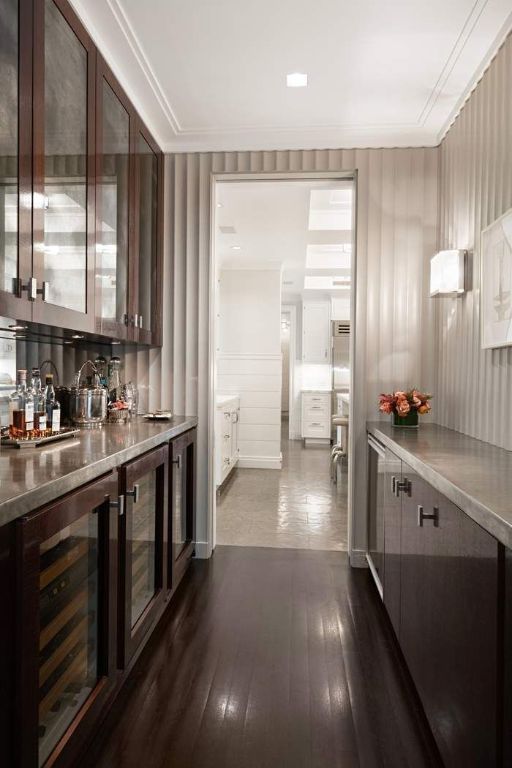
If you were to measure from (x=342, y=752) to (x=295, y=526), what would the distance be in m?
2.49

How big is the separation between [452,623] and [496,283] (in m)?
1.46

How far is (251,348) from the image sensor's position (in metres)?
7.10

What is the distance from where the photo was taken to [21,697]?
3.79 feet

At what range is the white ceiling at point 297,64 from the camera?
225 cm

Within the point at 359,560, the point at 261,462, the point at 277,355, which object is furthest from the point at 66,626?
the point at 277,355

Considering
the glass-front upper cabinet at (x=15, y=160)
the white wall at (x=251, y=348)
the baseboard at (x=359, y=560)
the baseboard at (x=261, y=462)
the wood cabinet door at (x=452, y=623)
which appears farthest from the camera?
the white wall at (x=251, y=348)

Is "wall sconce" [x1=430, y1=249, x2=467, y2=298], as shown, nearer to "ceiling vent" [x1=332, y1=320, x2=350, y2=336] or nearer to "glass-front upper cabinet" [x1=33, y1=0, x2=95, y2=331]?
"glass-front upper cabinet" [x1=33, y1=0, x2=95, y2=331]

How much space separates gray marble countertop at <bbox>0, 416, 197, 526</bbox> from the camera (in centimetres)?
121

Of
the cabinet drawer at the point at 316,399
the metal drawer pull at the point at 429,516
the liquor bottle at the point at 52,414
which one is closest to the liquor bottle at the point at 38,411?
the liquor bottle at the point at 52,414

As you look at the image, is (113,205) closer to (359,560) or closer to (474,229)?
(474,229)

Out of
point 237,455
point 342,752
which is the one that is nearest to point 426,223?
point 342,752

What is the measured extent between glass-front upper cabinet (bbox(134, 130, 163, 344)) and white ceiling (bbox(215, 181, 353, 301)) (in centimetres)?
53

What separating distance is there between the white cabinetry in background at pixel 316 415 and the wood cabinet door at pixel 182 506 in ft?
18.5

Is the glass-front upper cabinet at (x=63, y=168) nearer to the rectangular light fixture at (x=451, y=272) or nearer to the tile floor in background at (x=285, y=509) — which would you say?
the rectangular light fixture at (x=451, y=272)
